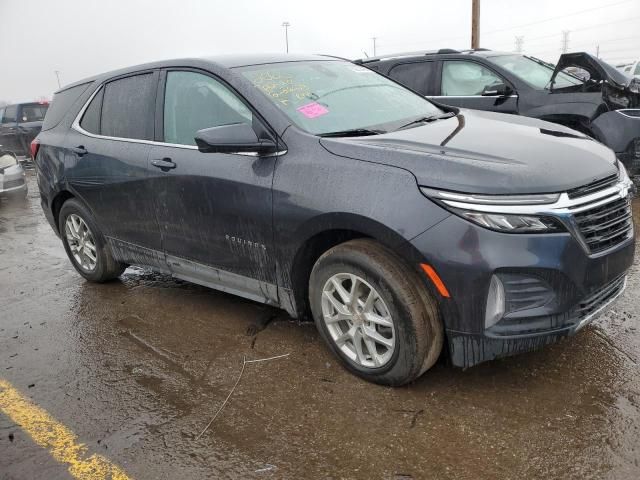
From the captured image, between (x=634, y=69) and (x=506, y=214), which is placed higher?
(x=506, y=214)

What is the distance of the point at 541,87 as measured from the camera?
6.53 meters

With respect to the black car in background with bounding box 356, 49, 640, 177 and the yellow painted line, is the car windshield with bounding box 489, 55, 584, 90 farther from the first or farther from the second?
the yellow painted line

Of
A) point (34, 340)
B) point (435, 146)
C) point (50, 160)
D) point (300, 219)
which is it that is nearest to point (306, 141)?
point (300, 219)

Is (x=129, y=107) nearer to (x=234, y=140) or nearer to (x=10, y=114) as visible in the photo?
(x=234, y=140)

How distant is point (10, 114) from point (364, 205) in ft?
55.5

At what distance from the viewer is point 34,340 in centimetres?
382

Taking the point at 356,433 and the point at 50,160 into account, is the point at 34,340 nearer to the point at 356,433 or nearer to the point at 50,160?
the point at 50,160

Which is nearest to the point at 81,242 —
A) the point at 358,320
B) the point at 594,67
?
the point at 358,320

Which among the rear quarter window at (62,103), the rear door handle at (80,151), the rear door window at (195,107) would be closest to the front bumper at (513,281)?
the rear door window at (195,107)

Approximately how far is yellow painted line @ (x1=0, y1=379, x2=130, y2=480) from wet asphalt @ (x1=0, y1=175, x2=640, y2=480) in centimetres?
4

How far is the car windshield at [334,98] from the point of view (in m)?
3.17

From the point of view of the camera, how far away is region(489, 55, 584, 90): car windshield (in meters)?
6.59

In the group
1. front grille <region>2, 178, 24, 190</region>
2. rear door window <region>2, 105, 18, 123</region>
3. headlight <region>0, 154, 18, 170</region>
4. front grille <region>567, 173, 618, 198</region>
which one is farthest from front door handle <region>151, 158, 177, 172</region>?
rear door window <region>2, 105, 18, 123</region>

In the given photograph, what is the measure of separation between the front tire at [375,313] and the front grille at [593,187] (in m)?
0.79
